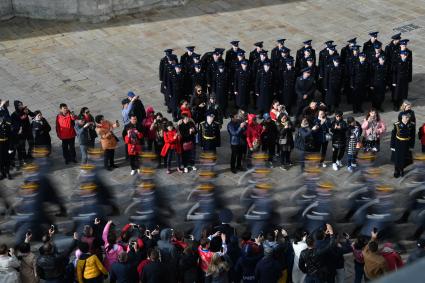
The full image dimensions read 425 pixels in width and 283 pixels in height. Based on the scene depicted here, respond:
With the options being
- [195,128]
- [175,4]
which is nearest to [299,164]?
[195,128]

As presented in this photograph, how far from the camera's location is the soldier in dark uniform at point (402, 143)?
11.7 m

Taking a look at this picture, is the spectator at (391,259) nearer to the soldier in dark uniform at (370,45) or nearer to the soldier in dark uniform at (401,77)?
the soldier in dark uniform at (401,77)

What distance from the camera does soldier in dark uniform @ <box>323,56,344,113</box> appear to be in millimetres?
14086

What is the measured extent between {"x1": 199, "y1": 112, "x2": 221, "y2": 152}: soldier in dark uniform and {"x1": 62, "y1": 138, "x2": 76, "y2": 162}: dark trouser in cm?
230

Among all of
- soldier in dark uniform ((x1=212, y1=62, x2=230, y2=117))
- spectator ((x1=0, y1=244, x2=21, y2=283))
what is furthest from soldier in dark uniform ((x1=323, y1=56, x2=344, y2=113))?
spectator ((x1=0, y1=244, x2=21, y2=283))

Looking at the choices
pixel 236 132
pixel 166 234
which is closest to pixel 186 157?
pixel 236 132

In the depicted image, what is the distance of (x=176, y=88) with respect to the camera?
13.9m

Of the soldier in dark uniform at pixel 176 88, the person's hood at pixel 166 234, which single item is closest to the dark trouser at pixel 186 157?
the soldier in dark uniform at pixel 176 88

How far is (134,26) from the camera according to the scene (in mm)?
18297

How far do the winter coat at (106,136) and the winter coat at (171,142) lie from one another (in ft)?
2.87

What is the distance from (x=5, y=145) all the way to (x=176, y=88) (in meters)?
3.63

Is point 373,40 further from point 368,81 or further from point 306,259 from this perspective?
point 306,259

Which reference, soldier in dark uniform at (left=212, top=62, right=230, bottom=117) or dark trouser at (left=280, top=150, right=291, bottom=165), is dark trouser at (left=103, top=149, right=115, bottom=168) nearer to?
soldier in dark uniform at (left=212, top=62, right=230, bottom=117)

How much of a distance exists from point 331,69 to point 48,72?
6484mm
